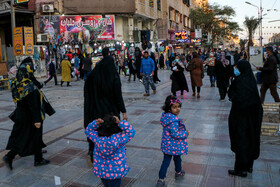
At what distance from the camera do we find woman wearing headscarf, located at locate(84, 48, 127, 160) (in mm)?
3816

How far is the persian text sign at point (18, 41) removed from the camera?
1558 cm

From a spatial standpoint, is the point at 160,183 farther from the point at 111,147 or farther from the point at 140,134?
the point at 140,134

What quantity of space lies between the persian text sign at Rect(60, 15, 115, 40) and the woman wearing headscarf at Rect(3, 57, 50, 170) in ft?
65.2

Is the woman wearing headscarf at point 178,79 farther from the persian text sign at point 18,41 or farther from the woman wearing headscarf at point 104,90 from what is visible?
the persian text sign at point 18,41

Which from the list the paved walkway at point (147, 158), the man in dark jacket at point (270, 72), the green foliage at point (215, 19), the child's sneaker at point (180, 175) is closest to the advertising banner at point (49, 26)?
the paved walkway at point (147, 158)

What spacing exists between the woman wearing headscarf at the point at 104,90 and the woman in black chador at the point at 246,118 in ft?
5.05

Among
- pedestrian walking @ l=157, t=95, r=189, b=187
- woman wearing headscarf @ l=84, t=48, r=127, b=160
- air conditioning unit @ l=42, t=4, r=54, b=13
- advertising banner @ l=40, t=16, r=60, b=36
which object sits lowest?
pedestrian walking @ l=157, t=95, r=189, b=187

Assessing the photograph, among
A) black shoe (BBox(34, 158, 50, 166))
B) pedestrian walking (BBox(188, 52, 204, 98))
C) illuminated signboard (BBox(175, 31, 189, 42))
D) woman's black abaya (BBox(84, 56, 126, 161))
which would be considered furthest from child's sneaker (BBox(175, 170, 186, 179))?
illuminated signboard (BBox(175, 31, 189, 42))

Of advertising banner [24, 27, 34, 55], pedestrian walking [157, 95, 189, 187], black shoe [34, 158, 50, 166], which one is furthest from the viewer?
advertising banner [24, 27, 34, 55]

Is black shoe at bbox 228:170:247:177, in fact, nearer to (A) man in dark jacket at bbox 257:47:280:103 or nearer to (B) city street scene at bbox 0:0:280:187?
(B) city street scene at bbox 0:0:280:187

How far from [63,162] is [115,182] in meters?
1.95

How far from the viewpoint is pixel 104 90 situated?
3820 mm

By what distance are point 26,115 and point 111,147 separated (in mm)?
2159

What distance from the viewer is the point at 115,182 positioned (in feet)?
9.59
